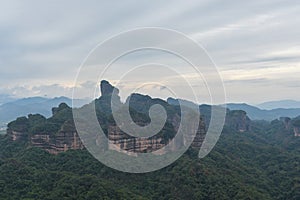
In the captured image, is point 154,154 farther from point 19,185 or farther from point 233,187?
point 19,185

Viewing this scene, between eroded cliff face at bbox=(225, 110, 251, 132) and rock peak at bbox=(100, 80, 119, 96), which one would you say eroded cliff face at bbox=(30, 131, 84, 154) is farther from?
eroded cliff face at bbox=(225, 110, 251, 132)

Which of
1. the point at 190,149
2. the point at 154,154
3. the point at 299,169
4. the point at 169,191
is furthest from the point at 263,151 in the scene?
the point at 169,191

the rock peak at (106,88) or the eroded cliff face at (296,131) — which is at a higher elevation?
the rock peak at (106,88)

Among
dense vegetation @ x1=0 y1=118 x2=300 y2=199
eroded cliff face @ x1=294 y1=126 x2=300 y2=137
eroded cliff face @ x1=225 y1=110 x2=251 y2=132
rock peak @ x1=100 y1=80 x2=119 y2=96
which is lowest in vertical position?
dense vegetation @ x1=0 y1=118 x2=300 y2=199

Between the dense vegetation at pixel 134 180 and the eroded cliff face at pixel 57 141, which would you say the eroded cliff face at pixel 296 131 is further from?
the eroded cliff face at pixel 57 141

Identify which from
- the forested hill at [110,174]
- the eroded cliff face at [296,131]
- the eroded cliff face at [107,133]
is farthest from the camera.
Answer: the eroded cliff face at [296,131]

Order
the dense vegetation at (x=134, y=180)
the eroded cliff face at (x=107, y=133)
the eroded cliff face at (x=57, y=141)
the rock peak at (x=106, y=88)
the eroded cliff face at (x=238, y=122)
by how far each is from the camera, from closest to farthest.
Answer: the dense vegetation at (x=134, y=180)
the eroded cliff face at (x=107, y=133)
the eroded cliff face at (x=57, y=141)
the rock peak at (x=106, y=88)
the eroded cliff face at (x=238, y=122)

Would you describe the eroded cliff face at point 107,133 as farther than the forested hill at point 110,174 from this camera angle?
Yes

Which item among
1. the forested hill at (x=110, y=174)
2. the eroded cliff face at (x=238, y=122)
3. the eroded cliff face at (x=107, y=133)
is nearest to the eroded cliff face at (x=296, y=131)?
the eroded cliff face at (x=238, y=122)

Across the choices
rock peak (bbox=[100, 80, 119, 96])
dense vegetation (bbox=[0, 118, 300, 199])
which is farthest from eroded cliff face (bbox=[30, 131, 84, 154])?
rock peak (bbox=[100, 80, 119, 96])
